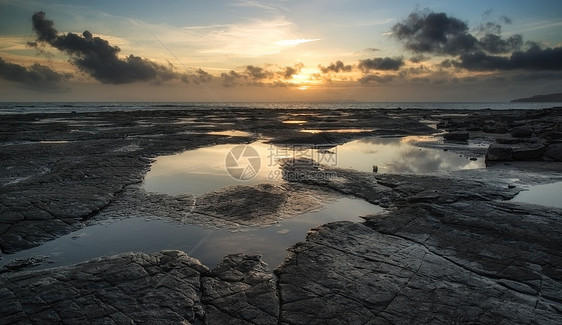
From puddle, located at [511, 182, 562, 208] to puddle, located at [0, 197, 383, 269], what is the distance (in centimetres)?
613

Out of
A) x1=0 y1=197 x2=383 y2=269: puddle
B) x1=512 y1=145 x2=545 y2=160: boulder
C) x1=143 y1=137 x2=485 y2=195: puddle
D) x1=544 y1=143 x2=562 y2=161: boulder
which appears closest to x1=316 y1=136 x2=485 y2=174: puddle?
x1=143 y1=137 x2=485 y2=195: puddle

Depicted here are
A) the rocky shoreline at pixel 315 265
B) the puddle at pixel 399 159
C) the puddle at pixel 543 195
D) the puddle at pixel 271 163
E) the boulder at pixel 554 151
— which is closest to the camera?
the rocky shoreline at pixel 315 265

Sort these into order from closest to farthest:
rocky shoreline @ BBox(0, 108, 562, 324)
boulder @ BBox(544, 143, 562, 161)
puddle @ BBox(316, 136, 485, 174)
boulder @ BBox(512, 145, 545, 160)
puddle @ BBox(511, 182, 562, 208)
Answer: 1. rocky shoreline @ BBox(0, 108, 562, 324)
2. puddle @ BBox(511, 182, 562, 208)
3. puddle @ BBox(316, 136, 485, 174)
4. boulder @ BBox(544, 143, 562, 161)
5. boulder @ BBox(512, 145, 545, 160)

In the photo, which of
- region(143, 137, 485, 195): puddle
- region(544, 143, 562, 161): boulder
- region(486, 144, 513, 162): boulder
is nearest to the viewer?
region(143, 137, 485, 195): puddle

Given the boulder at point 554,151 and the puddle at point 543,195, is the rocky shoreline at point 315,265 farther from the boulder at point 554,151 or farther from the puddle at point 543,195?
the boulder at point 554,151

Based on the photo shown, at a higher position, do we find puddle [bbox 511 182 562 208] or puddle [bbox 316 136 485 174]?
puddle [bbox 316 136 485 174]

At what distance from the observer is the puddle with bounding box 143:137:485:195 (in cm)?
1230

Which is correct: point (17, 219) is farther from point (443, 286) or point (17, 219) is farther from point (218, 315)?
point (443, 286)

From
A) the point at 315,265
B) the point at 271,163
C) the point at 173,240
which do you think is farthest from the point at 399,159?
the point at 173,240

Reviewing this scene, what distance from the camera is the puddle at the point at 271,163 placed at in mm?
12297

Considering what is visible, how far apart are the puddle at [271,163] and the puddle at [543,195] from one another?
12.3 ft

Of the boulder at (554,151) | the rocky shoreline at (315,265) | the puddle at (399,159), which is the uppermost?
the boulder at (554,151)

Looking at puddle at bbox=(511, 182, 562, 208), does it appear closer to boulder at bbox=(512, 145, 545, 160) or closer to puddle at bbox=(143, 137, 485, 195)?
puddle at bbox=(143, 137, 485, 195)

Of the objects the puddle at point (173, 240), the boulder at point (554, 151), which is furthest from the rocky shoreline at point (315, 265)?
the boulder at point (554, 151)
